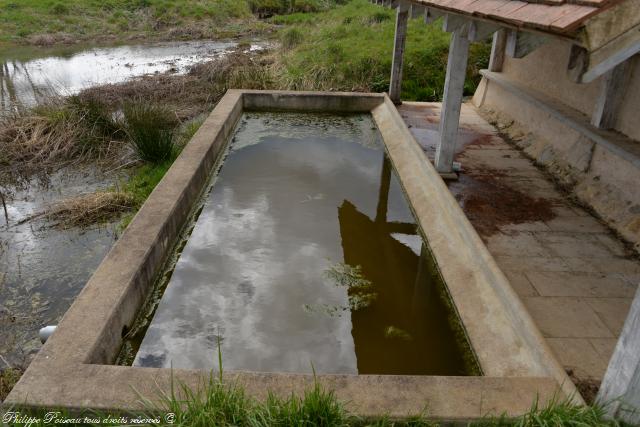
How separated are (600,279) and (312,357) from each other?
226 cm

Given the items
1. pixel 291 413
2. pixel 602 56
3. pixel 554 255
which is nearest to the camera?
pixel 602 56

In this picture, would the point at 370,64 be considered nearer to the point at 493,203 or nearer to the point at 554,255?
the point at 493,203

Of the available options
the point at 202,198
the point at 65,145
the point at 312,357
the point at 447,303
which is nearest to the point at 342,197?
the point at 202,198

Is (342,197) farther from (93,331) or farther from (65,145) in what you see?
(65,145)

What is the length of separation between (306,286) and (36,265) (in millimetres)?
2716

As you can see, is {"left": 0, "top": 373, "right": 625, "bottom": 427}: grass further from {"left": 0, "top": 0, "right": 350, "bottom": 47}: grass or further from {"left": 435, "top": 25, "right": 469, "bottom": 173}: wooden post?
{"left": 0, "top": 0, "right": 350, "bottom": 47}: grass

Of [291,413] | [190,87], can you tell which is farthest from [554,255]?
[190,87]

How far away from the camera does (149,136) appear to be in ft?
23.0

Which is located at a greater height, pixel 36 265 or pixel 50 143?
pixel 50 143

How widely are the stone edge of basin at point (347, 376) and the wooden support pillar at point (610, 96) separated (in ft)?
5.59

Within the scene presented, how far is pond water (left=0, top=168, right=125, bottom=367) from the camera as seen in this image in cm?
393

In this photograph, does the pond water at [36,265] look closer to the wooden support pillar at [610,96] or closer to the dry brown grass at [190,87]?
the dry brown grass at [190,87]

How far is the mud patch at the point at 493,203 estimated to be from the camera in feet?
15.3

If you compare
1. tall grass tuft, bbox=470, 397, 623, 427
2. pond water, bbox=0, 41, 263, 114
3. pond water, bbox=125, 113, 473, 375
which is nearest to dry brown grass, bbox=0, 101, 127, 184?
pond water, bbox=125, 113, 473, 375
